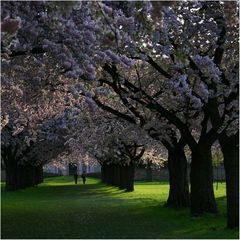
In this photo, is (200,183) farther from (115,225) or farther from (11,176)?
(11,176)

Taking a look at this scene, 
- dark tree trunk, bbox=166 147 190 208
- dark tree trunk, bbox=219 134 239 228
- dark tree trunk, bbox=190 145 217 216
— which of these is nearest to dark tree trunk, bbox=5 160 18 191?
dark tree trunk, bbox=166 147 190 208

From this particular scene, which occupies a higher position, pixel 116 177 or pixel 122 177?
pixel 122 177

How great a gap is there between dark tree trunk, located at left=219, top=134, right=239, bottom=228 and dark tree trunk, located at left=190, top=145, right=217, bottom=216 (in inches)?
A: 157

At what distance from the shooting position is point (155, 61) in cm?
1747

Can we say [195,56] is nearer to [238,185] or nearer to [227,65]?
[227,65]

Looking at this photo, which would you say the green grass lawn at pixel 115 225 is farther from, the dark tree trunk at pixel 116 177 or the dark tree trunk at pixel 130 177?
the dark tree trunk at pixel 116 177

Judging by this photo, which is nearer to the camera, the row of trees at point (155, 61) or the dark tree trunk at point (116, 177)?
the row of trees at point (155, 61)

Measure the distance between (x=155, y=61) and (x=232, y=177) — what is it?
4212mm

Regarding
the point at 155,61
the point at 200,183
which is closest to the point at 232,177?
the point at 155,61

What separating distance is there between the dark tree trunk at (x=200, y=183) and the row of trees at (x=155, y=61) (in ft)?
0.12

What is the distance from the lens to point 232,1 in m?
7.87

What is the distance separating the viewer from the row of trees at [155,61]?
9.22 metres

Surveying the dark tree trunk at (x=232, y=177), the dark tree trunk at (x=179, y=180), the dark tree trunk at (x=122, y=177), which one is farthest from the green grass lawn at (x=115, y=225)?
the dark tree trunk at (x=122, y=177)

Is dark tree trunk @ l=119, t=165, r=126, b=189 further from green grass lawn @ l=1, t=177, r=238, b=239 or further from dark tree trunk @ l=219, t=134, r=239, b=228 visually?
dark tree trunk @ l=219, t=134, r=239, b=228
